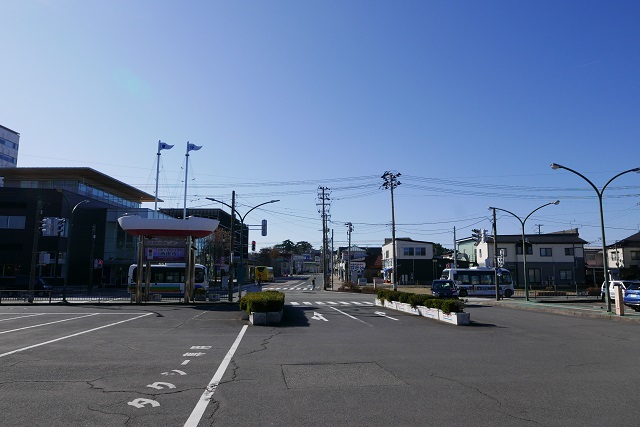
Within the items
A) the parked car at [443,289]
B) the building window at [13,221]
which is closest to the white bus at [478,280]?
the parked car at [443,289]

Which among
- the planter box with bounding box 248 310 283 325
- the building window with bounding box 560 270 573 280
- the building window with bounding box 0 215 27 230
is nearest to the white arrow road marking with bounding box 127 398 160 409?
the planter box with bounding box 248 310 283 325

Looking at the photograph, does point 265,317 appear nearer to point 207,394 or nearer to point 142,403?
point 207,394

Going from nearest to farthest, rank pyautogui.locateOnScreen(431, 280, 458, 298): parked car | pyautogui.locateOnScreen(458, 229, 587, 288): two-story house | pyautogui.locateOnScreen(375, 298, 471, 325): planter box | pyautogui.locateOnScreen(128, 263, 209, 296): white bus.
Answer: pyautogui.locateOnScreen(375, 298, 471, 325): planter box → pyautogui.locateOnScreen(431, 280, 458, 298): parked car → pyautogui.locateOnScreen(128, 263, 209, 296): white bus → pyautogui.locateOnScreen(458, 229, 587, 288): two-story house

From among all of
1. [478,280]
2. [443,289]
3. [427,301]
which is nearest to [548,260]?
[478,280]

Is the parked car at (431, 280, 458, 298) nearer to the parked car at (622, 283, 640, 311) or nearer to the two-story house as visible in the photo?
the parked car at (622, 283, 640, 311)

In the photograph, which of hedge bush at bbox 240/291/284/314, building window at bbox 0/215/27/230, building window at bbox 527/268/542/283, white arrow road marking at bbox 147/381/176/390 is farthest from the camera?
building window at bbox 527/268/542/283

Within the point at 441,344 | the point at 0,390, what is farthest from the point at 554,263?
the point at 0,390

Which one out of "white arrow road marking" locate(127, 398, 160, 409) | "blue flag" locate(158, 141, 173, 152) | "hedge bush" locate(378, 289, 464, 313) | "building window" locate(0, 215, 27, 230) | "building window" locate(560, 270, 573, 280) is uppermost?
"blue flag" locate(158, 141, 173, 152)

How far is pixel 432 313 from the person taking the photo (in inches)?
882

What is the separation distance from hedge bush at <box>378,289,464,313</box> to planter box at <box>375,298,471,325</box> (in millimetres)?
195

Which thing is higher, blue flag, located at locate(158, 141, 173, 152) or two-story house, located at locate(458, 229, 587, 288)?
blue flag, located at locate(158, 141, 173, 152)

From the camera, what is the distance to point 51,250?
A: 56.8 m

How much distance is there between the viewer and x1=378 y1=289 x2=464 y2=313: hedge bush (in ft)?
65.6

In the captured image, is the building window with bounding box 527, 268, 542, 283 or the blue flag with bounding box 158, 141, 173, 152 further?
the building window with bounding box 527, 268, 542, 283
